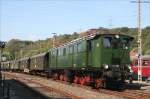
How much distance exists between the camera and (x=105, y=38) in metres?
25.2

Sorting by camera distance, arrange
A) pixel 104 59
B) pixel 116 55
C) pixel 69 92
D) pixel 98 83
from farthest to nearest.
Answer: pixel 98 83 < pixel 116 55 < pixel 104 59 < pixel 69 92

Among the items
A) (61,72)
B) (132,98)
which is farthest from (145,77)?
(132,98)


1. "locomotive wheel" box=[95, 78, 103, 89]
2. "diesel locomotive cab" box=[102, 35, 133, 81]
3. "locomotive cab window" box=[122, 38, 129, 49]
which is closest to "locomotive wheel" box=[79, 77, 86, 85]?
"locomotive wheel" box=[95, 78, 103, 89]

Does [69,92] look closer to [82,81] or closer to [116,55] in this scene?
[116,55]

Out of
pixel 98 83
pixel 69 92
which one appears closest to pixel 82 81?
pixel 98 83

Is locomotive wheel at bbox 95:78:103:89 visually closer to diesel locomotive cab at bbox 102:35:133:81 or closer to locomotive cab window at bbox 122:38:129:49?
diesel locomotive cab at bbox 102:35:133:81

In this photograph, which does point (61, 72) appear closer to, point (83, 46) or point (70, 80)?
point (70, 80)

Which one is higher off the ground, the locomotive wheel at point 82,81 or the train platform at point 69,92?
the locomotive wheel at point 82,81

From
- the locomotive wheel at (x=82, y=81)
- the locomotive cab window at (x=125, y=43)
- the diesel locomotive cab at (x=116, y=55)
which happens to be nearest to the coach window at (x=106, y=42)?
the diesel locomotive cab at (x=116, y=55)

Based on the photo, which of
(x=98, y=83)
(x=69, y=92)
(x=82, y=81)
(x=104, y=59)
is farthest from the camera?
(x=82, y=81)

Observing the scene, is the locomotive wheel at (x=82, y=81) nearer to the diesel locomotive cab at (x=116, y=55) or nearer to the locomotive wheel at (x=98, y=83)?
the locomotive wheel at (x=98, y=83)

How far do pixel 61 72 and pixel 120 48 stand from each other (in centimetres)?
1264

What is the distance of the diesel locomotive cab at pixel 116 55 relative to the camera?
80.1 ft

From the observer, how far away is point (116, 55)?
25062mm
